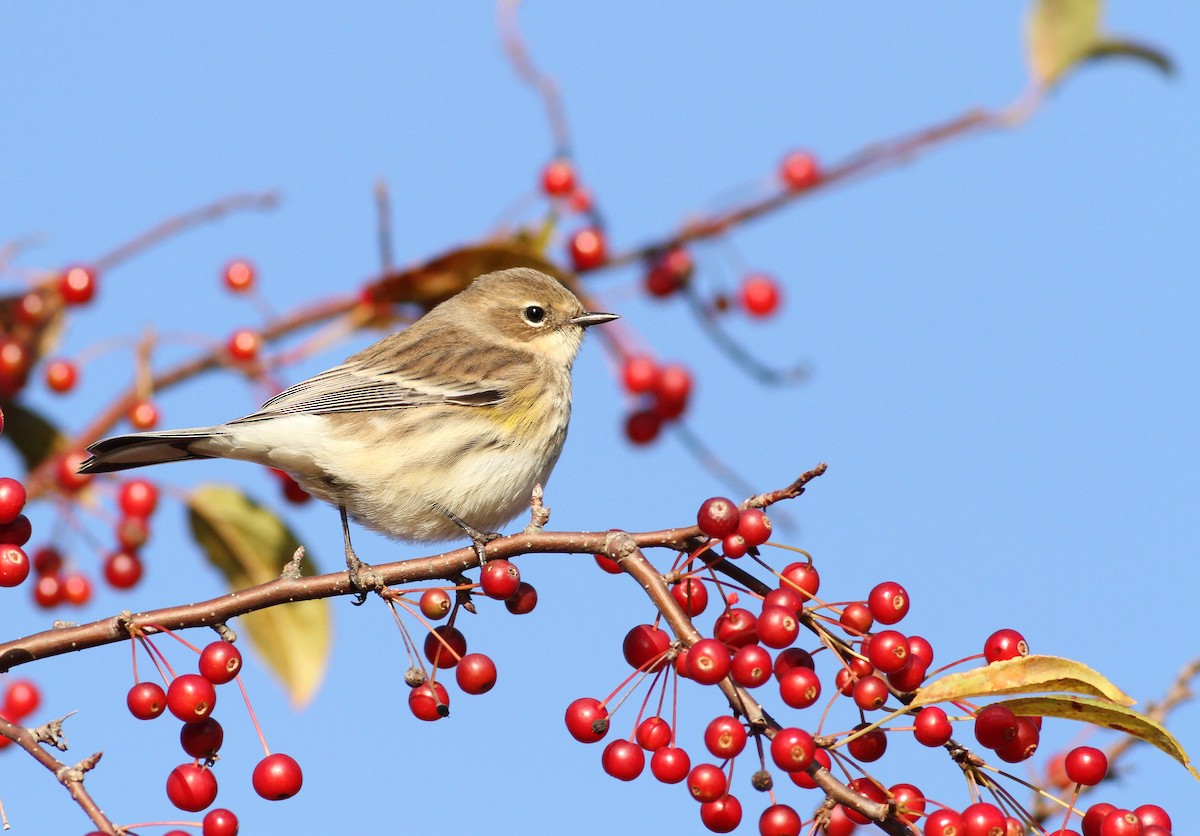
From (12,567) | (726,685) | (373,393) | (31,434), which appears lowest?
(726,685)

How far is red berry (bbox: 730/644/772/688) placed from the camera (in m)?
3.38

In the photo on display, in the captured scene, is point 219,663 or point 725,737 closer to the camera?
point 725,737

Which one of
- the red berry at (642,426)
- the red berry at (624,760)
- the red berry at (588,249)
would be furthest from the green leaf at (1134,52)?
the red berry at (624,760)

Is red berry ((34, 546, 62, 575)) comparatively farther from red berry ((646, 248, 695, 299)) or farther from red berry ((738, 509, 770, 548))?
red berry ((738, 509, 770, 548))

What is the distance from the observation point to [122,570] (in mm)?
6156

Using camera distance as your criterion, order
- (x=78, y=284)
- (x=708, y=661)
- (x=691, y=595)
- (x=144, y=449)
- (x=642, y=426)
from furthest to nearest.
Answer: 1. (x=642, y=426)
2. (x=78, y=284)
3. (x=144, y=449)
4. (x=691, y=595)
5. (x=708, y=661)

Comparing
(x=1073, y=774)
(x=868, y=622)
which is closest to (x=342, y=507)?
(x=868, y=622)

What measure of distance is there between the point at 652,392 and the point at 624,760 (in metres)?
3.65

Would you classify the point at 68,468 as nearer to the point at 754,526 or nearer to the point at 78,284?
the point at 78,284

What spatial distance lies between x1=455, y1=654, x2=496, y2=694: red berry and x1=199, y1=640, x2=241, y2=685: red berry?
0.64 metres

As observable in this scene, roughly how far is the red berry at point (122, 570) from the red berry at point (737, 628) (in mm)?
3544

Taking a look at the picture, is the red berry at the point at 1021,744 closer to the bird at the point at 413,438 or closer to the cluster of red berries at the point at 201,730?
the cluster of red berries at the point at 201,730

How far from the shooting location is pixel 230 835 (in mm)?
3432

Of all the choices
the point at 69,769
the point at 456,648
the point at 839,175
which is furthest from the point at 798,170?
the point at 69,769
